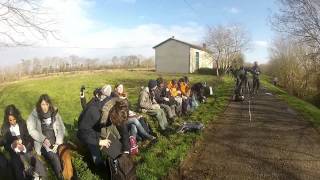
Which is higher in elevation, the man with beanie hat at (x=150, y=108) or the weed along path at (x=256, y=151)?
the man with beanie hat at (x=150, y=108)

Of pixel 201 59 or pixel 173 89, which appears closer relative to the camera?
pixel 173 89

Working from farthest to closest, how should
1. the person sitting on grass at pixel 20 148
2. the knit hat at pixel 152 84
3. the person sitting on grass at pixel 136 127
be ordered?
the knit hat at pixel 152 84
the person sitting on grass at pixel 136 127
the person sitting on grass at pixel 20 148

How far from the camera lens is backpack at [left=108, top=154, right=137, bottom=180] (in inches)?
256

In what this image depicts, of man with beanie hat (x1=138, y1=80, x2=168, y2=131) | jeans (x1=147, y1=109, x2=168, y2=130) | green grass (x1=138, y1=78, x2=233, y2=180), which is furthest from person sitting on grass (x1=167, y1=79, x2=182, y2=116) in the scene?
green grass (x1=138, y1=78, x2=233, y2=180)

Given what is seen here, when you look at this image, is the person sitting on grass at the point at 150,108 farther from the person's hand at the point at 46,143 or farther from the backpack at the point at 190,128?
the person's hand at the point at 46,143

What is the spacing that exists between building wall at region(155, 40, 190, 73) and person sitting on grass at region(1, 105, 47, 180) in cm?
5189

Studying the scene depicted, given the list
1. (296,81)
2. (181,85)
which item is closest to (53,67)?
(296,81)

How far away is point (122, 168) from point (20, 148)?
1.82m

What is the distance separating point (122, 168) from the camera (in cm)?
652

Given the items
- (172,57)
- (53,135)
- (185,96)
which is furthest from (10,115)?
(172,57)

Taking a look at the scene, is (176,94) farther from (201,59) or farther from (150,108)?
(201,59)

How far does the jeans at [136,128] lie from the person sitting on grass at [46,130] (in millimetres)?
2380

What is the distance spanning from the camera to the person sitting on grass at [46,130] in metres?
7.27

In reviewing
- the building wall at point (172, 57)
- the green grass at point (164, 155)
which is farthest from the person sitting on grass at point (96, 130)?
the building wall at point (172, 57)
